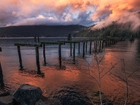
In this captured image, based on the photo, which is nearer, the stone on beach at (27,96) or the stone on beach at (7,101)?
the stone on beach at (27,96)

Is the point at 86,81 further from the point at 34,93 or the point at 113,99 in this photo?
the point at 34,93

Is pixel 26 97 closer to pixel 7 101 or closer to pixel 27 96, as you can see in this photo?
pixel 27 96

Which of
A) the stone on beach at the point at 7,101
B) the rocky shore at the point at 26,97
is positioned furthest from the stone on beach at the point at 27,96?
the stone on beach at the point at 7,101

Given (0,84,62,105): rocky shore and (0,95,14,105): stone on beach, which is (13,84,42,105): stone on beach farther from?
(0,95,14,105): stone on beach

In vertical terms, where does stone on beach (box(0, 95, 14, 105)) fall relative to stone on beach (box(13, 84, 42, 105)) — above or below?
below

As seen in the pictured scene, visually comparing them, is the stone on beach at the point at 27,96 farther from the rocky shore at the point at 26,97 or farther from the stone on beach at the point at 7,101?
the stone on beach at the point at 7,101

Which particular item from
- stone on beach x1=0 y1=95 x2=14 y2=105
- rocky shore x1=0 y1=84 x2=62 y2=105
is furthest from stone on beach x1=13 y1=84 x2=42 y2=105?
stone on beach x1=0 y1=95 x2=14 y2=105

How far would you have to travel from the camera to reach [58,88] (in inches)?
581

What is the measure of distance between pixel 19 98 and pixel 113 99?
6.90 m

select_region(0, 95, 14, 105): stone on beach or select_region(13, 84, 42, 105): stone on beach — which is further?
select_region(0, 95, 14, 105): stone on beach

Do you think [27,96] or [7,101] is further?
[7,101]

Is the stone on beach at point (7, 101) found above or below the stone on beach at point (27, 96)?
below

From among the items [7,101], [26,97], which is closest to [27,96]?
[26,97]

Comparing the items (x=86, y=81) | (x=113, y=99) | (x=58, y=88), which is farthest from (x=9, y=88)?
(x=113, y=99)
